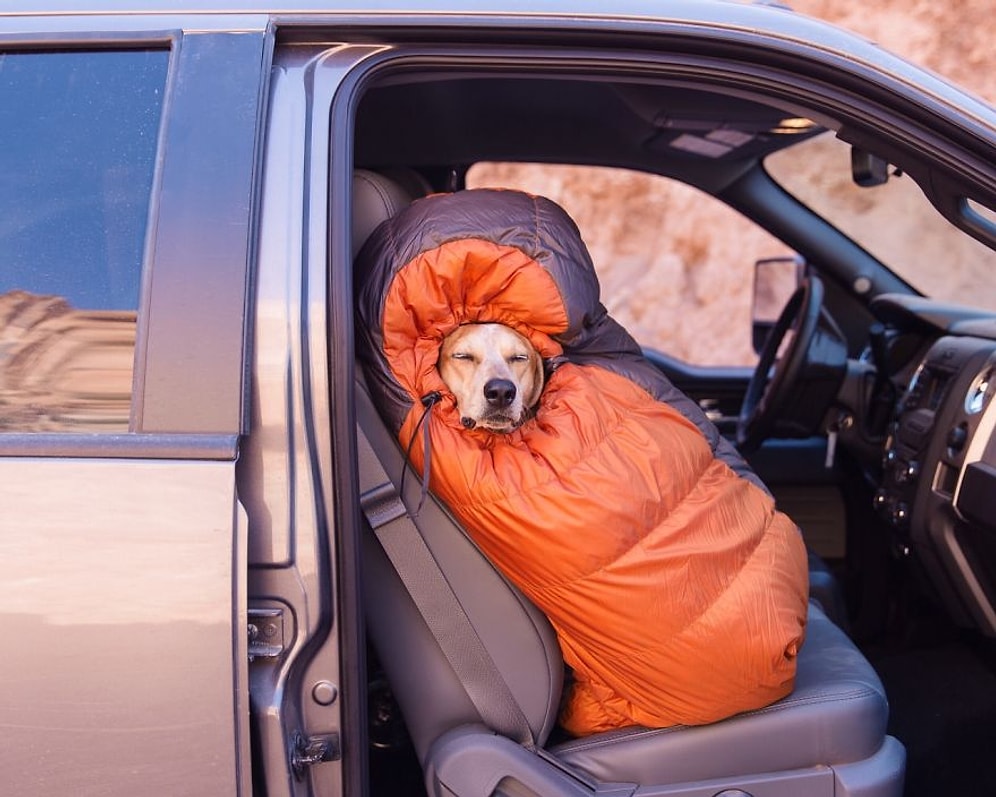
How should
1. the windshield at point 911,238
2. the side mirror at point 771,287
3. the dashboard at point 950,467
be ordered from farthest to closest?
the windshield at point 911,238, the side mirror at point 771,287, the dashboard at point 950,467

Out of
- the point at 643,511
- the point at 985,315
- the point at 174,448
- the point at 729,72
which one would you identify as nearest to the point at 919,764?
the point at 985,315

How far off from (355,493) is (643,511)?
43 cm

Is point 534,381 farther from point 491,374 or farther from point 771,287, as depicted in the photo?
point 771,287

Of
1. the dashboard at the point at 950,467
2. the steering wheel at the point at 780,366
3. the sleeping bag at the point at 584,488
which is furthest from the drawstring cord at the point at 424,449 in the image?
the steering wheel at the point at 780,366

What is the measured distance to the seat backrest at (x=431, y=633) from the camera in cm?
169

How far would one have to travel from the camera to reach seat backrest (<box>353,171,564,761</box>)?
1693 millimetres

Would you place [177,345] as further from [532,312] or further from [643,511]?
[643,511]

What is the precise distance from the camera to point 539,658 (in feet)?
5.65

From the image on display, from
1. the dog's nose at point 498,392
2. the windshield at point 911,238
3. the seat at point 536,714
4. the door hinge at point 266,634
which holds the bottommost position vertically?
the seat at point 536,714

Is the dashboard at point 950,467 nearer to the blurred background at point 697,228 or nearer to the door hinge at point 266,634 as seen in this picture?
the door hinge at point 266,634

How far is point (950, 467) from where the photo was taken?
2305 millimetres

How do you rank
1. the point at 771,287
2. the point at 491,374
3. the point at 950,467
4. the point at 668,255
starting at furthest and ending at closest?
the point at 668,255
the point at 771,287
the point at 950,467
the point at 491,374

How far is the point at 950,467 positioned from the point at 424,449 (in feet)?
4.24

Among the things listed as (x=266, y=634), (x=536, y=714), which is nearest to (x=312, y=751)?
(x=266, y=634)
